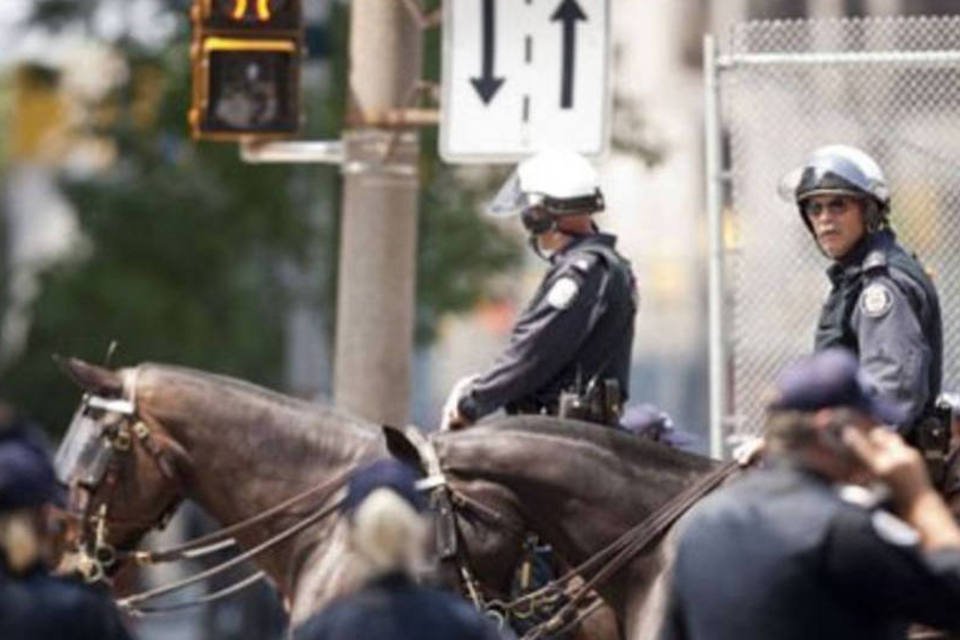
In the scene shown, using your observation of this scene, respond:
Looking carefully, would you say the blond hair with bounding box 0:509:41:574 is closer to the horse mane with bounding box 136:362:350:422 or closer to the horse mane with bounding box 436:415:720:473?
the horse mane with bounding box 436:415:720:473

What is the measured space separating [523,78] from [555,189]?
11.5ft

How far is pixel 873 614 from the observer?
993 centimetres

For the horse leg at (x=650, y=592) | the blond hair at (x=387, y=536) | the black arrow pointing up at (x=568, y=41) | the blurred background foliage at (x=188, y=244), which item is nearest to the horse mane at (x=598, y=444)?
the horse leg at (x=650, y=592)

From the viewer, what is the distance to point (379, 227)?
1902cm

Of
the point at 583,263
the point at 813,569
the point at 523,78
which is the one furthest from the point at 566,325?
the point at 813,569

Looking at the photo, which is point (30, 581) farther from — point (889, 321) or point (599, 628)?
point (599, 628)

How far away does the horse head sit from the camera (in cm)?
1474

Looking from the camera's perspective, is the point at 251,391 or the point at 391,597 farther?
the point at 251,391

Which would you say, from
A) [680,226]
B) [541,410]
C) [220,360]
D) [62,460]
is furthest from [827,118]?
[680,226]

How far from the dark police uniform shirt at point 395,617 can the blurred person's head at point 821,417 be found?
35.5 inches

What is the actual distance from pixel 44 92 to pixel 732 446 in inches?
800

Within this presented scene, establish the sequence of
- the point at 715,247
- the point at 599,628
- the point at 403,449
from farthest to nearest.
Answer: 1. the point at 715,247
2. the point at 599,628
3. the point at 403,449

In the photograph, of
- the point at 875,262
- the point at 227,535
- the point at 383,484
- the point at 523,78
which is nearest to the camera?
the point at 383,484

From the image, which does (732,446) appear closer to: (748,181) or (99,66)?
(748,181)
